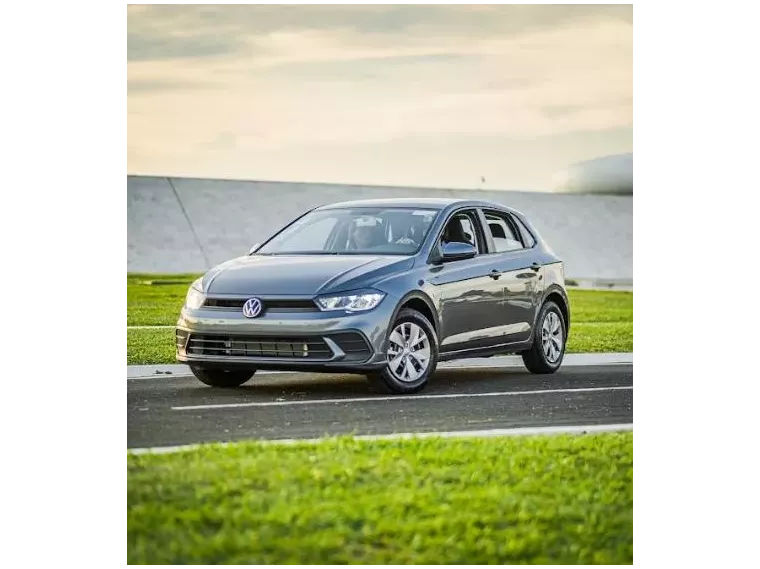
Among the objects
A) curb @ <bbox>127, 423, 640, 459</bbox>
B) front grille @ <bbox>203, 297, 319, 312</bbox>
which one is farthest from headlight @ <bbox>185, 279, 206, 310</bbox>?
curb @ <bbox>127, 423, 640, 459</bbox>

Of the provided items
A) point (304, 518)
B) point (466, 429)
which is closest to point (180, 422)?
point (466, 429)

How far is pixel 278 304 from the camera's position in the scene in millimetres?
10445

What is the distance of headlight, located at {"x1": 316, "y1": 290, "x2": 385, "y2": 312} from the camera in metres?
10.4

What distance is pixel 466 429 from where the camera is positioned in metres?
9.05

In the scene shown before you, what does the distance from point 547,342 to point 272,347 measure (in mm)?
3549

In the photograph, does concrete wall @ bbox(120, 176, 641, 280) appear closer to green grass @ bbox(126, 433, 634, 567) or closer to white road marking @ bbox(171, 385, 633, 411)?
white road marking @ bbox(171, 385, 633, 411)

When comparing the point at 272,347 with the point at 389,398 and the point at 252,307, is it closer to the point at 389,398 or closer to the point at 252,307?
the point at 252,307

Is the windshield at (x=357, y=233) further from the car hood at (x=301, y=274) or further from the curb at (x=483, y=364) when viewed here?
the curb at (x=483, y=364)

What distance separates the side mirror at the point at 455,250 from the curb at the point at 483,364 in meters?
2.43

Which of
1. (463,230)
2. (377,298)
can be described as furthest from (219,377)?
(463,230)
